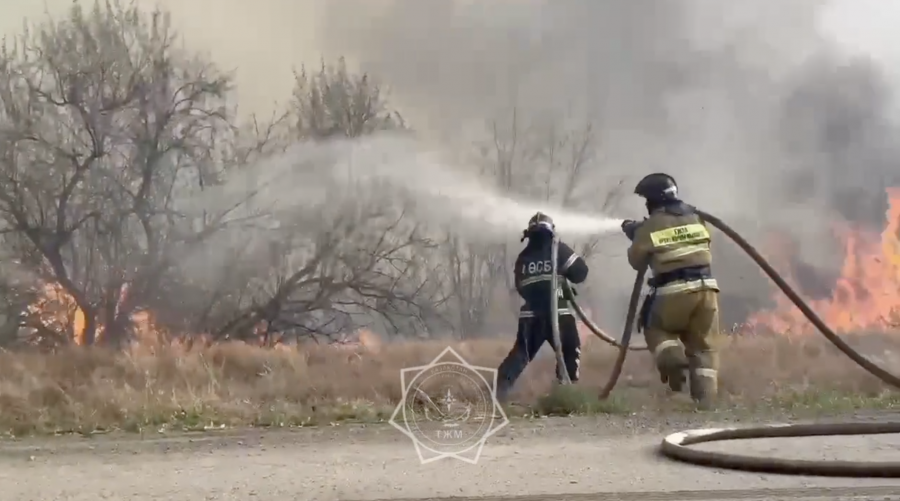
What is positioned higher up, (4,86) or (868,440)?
(4,86)

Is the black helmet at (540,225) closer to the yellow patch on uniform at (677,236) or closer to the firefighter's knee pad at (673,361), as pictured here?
the yellow patch on uniform at (677,236)

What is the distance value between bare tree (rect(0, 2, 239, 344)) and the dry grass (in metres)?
0.92

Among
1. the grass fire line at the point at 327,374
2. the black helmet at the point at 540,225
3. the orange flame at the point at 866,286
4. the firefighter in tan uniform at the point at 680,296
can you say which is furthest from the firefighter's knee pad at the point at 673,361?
the orange flame at the point at 866,286

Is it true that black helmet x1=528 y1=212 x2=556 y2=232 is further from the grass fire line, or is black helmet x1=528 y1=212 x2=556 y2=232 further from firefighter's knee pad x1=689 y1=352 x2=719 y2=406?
firefighter's knee pad x1=689 y1=352 x2=719 y2=406

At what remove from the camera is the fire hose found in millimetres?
3344

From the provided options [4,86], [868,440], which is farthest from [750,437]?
[4,86]

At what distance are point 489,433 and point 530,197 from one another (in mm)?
3714

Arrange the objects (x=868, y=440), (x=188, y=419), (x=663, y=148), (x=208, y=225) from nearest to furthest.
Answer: (x=868, y=440)
(x=188, y=419)
(x=208, y=225)
(x=663, y=148)

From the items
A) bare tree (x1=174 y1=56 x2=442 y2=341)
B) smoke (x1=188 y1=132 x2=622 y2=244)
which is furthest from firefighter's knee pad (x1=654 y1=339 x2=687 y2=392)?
bare tree (x1=174 y1=56 x2=442 y2=341)

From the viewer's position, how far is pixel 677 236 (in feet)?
19.0

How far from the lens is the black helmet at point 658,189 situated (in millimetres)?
5938

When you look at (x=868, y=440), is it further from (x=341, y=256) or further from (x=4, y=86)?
(x=4, y=86)

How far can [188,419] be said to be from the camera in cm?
550

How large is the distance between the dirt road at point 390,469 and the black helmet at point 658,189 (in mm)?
1738
